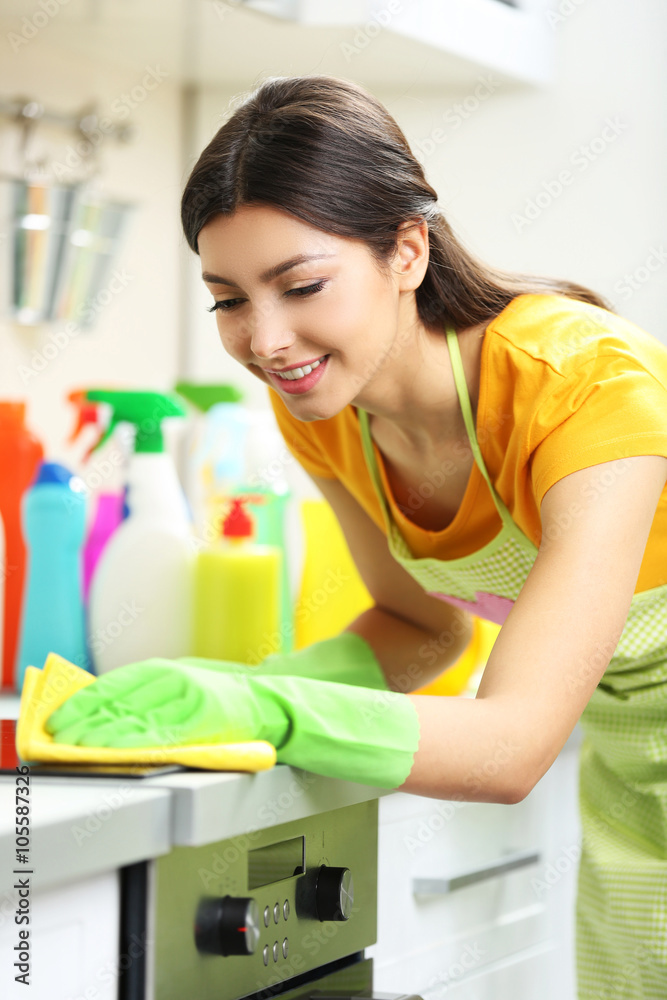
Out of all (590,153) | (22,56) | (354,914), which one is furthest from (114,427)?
(590,153)

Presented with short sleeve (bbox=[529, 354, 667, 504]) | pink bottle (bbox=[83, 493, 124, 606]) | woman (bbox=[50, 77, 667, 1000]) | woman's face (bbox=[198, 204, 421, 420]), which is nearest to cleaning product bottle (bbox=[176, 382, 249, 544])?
pink bottle (bbox=[83, 493, 124, 606])

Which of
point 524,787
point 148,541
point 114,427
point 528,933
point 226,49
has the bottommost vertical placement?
point 528,933

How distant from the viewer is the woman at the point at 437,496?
0.71 m

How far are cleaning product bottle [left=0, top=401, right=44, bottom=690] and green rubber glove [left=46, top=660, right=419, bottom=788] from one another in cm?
58

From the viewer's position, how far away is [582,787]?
117 centimetres

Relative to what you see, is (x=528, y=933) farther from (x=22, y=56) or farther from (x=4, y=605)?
(x=22, y=56)

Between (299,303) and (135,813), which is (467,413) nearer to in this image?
(299,303)

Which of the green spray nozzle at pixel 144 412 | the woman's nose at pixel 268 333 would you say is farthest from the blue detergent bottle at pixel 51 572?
the woman's nose at pixel 268 333

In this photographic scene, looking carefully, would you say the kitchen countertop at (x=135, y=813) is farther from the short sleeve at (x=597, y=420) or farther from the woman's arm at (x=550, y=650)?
the short sleeve at (x=597, y=420)

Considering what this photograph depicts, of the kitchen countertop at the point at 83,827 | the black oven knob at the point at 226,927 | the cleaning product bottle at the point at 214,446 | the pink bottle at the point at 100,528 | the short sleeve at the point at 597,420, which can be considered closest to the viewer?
the kitchen countertop at the point at 83,827

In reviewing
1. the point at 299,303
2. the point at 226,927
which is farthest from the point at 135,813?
the point at 299,303

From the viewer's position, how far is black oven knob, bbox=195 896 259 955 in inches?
26.6

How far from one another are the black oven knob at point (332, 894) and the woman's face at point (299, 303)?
0.35m

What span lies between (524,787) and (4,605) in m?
0.76
